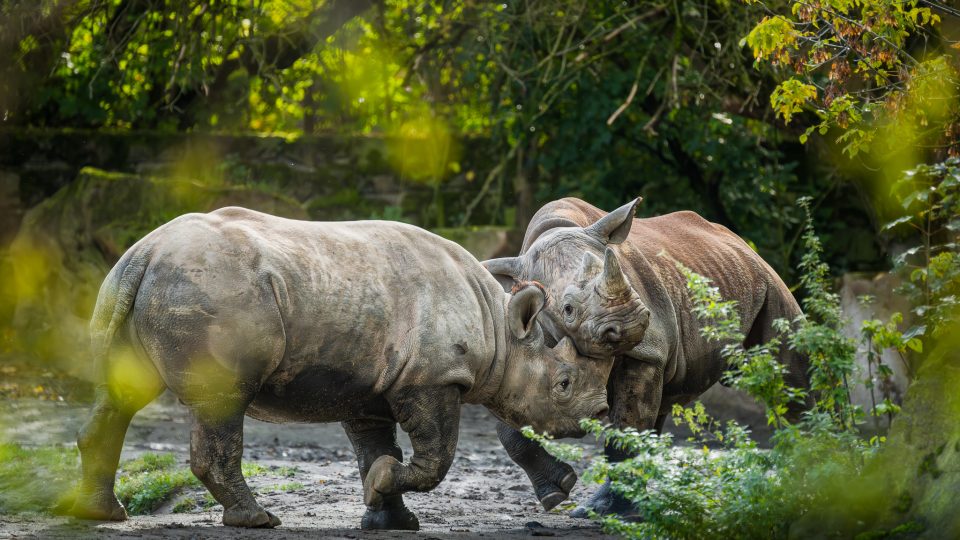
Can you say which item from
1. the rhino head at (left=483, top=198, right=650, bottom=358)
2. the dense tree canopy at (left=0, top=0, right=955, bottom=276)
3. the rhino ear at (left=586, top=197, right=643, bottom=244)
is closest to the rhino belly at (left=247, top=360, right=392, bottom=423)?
the rhino head at (left=483, top=198, right=650, bottom=358)

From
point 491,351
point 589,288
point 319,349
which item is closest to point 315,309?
point 319,349

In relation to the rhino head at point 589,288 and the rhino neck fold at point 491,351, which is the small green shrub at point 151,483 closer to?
the rhino neck fold at point 491,351

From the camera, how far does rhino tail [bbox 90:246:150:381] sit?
18.1ft

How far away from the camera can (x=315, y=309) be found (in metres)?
5.70

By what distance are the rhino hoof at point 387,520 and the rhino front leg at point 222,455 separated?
2.00ft

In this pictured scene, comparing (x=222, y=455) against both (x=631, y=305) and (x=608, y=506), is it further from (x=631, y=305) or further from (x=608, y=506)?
(x=608, y=506)

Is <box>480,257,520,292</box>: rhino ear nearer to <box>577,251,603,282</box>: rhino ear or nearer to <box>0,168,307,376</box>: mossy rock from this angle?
<box>577,251,603,282</box>: rhino ear

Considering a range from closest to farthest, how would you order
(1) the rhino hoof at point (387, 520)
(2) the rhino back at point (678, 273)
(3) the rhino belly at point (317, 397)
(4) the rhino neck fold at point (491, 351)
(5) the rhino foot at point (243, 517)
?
(5) the rhino foot at point (243, 517), (3) the rhino belly at point (317, 397), (1) the rhino hoof at point (387, 520), (4) the rhino neck fold at point (491, 351), (2) the rhino back at point (678, 273)

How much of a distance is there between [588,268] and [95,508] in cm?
250

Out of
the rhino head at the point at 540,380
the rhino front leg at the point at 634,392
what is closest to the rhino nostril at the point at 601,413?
the rhino head at the point at 540,380

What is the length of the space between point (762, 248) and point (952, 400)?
8292 mm

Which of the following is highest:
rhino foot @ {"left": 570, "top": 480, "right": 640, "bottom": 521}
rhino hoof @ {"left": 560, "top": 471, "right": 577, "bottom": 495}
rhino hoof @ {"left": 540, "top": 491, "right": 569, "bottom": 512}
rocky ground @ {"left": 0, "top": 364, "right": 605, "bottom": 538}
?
rhino hoof @ {"left": 560, "top": 471, "right": 577, "bottom": 495}

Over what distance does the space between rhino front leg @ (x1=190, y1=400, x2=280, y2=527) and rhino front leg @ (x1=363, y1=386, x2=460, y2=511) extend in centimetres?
57

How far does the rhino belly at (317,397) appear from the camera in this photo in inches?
226
